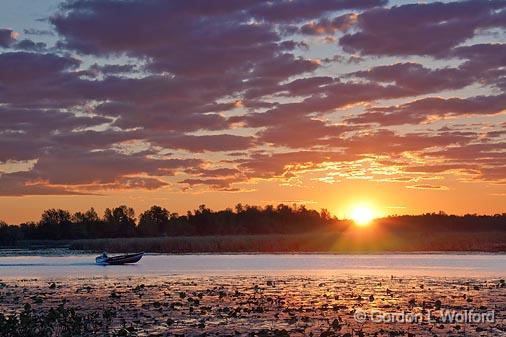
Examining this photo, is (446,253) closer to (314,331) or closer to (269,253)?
(269,253)

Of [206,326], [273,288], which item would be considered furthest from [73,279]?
[206,326]

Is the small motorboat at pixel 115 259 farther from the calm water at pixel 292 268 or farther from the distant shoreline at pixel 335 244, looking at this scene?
the distant shoreline at pixel 335 244

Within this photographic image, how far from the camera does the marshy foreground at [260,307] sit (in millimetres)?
28469

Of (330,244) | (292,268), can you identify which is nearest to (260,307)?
(292,268)

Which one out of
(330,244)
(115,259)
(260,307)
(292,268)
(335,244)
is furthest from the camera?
(335,244)

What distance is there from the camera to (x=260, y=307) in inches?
1410

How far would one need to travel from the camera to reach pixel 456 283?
5031cm

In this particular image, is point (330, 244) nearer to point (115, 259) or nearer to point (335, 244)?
point (335, 244)

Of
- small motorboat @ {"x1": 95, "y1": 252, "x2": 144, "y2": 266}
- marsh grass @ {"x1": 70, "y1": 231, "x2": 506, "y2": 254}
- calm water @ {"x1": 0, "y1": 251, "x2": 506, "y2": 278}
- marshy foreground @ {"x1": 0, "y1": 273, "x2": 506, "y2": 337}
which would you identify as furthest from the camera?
marsh grass @ {"x1": 70, "y1": 231, "x2": 506, "y2": 254}

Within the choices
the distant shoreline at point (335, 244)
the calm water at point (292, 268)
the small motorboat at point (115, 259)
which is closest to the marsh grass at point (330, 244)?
the distant shoreline at point (335, 244)

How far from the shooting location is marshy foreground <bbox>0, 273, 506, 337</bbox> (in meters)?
28.5

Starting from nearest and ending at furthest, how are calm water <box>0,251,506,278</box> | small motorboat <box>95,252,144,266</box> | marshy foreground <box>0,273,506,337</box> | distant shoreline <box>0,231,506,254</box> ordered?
marshy foreground <box>0,273,506,337</box>
calm water <box>0,251,506,278</box>
small motorboat <box>95,252,144,266</box>
distant shoreline <box>0,231,506,254</box>

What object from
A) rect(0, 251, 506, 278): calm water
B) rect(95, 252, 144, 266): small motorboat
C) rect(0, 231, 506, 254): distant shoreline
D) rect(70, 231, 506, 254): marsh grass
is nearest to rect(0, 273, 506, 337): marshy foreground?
rect(0, 251, 506, 278): calm water

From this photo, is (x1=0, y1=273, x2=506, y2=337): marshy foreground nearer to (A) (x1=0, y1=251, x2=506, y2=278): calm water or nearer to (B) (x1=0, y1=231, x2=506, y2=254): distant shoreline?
(A) (x1=0, y1=251, x2=506, y2=278): calm water
